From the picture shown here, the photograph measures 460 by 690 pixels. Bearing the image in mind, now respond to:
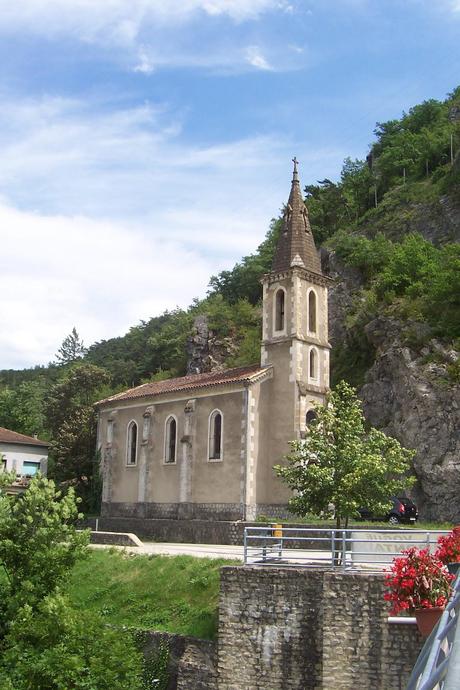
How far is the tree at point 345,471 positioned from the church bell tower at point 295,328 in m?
9.86

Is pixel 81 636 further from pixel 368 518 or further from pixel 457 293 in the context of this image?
pixel 457 293

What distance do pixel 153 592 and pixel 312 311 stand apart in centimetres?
2243

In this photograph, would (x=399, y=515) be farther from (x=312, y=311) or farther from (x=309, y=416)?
(x=312, y=311)

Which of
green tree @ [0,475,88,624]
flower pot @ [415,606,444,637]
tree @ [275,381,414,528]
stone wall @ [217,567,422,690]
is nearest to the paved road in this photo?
tree @ [275,381,414,528]

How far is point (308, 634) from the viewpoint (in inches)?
688

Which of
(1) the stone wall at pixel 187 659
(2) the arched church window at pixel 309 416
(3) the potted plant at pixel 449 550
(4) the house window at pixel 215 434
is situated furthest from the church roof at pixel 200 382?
(3) the potted plant at pixel 449 550

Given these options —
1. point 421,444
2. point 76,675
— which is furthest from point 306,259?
point 76,675

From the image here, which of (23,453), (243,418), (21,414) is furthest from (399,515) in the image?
(21,414)

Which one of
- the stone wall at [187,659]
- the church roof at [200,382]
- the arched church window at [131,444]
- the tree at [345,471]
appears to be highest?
the church roof at [200,382]

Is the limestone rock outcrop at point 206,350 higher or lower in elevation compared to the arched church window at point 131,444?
higher

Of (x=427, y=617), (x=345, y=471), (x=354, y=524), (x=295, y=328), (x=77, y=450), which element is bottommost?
(x=427, y=617)

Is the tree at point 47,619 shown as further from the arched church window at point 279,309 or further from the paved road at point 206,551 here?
the arched church window at point 279,309

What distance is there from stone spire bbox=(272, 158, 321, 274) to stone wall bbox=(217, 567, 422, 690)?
2582 centimetres

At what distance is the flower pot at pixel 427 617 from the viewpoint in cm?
1305
